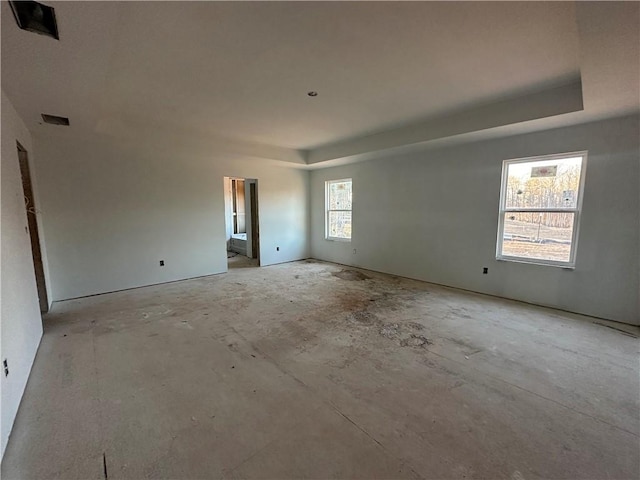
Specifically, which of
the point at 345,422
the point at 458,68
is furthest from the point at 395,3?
the point at 345,422

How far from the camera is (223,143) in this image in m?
4.95

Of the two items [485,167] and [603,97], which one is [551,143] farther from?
[603,97]

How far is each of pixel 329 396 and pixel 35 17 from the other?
9.60 ft

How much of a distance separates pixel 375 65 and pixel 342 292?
3.14 metres

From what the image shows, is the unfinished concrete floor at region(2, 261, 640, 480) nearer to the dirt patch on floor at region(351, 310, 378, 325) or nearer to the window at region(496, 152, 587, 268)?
the dirt patch on floor at region(351, 310, 378, 325)

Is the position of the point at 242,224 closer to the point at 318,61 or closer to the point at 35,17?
the point at 318,61

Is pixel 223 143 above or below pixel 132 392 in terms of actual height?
above

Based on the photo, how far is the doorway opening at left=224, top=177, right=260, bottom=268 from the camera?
6.98 metres

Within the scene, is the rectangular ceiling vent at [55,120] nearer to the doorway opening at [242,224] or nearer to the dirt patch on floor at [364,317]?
the doorway opening at [242,224]

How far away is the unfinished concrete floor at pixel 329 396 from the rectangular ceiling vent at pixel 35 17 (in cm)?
238

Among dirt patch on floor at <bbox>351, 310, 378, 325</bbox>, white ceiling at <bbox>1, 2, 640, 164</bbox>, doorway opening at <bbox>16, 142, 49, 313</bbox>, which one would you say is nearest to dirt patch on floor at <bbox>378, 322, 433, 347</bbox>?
dirt patch on floor at <bbox>351, 310, 378, 325</bbox>

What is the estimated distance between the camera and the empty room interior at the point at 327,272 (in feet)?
5.45

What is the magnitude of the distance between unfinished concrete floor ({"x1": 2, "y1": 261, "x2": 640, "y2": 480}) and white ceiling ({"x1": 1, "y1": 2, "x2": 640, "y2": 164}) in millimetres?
2357

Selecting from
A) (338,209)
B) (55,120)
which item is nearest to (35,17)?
(55,120)
